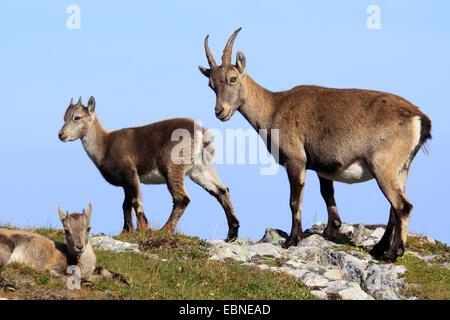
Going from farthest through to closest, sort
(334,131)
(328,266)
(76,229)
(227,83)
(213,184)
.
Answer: (213,184), (227,83), (334,131), (328,266), (76,229)

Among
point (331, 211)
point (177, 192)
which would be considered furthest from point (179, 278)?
point (331, 211)

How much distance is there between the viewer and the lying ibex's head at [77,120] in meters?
18.8

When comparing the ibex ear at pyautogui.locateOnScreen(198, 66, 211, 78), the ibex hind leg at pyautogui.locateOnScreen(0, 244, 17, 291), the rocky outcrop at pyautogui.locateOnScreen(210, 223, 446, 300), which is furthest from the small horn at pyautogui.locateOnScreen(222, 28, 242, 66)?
the ibex hind leg at pyautogui.locateOnScreen(0, 244, 17, 291)

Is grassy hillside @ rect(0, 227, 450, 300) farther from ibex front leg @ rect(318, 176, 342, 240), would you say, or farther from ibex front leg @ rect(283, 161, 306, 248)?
ibex front leg @ rect(283, 161, 306, 248)

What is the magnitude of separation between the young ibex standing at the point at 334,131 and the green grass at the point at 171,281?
3308 millimetres

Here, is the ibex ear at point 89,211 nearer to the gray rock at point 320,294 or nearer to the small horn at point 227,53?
the gray rock at point 320,294

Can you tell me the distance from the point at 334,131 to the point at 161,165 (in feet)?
15.9

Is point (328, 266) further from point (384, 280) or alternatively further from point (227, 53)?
point (227, 53)

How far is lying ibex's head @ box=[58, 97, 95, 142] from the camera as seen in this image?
18.8m

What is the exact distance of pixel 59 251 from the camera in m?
10.8

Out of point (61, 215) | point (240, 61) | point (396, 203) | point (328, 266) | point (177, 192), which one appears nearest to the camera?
point (61, 215)
